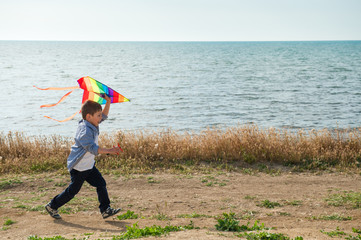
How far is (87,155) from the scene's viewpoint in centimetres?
626

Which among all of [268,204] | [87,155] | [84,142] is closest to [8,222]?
[87,155]

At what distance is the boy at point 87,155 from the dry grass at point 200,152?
3.47 meters

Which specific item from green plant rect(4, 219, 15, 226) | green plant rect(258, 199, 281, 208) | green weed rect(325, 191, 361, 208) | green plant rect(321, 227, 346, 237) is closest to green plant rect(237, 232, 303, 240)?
green plant rect(321, 227, 346, 237)

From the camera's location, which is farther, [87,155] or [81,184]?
[81,184]

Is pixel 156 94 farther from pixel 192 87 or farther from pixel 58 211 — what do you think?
pixel 58 211

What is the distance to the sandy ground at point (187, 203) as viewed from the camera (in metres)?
6.10

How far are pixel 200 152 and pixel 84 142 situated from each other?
5.36 m

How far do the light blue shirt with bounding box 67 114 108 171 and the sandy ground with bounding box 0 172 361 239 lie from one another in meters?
1.11

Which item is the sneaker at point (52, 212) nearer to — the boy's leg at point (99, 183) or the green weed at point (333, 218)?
the boy's leg at point (99, 183)

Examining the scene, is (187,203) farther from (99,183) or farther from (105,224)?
(99,183)

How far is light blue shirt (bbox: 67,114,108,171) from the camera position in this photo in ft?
19.6

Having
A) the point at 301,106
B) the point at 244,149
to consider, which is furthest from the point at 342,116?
the point at 244,149

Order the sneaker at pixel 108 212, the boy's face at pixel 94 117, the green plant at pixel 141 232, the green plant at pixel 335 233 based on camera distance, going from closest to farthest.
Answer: the green plant at pixel 141 232 → the green plant at pixel 335 233 → the boy's face at pixel 94 117 → the sneaker at pixel 108 212

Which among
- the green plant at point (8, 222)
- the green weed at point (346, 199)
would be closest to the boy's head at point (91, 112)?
the green plant at point (8, 222)
